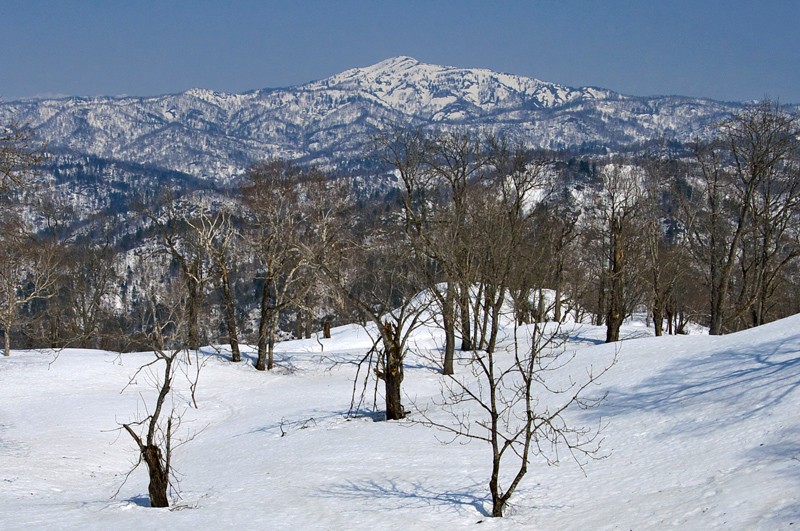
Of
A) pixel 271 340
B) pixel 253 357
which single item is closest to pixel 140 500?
pixel 271 340

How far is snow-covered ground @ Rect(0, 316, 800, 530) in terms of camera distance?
7621 millimetres

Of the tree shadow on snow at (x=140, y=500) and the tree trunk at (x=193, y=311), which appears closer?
the tree shadow on snow at (x=140, y=500)

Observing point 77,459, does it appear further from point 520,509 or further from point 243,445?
point 520,509

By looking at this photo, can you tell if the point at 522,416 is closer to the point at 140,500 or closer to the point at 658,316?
the point at 140,500

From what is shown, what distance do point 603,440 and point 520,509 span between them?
3.32 meters

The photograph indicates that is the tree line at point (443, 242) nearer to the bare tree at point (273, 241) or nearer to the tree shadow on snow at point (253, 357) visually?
the bare tree at point (273, 241)

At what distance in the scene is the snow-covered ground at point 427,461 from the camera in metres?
7.62

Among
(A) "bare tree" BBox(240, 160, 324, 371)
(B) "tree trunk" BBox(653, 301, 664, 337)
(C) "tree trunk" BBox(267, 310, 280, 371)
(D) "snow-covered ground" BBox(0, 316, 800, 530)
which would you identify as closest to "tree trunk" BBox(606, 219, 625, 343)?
(B) "tree trunk" BBox(653, 301, 664, 337)

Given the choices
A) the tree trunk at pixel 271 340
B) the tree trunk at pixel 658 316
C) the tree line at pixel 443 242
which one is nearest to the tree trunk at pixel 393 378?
the tree line at pixel 443 242

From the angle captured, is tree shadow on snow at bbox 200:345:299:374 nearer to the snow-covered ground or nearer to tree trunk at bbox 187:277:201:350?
tree trunk at bbox 187:277:201:350

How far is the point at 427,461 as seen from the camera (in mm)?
11281

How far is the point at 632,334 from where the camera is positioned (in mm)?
30828

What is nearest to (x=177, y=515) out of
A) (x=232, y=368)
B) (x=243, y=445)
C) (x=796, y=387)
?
(x=243, y=445)

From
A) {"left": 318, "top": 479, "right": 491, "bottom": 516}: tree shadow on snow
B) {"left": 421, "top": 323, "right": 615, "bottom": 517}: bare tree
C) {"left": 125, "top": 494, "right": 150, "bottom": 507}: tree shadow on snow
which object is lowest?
{"left": 125, "top": 494, "right": 150, "bottom": 507}: tree shadow on snow
